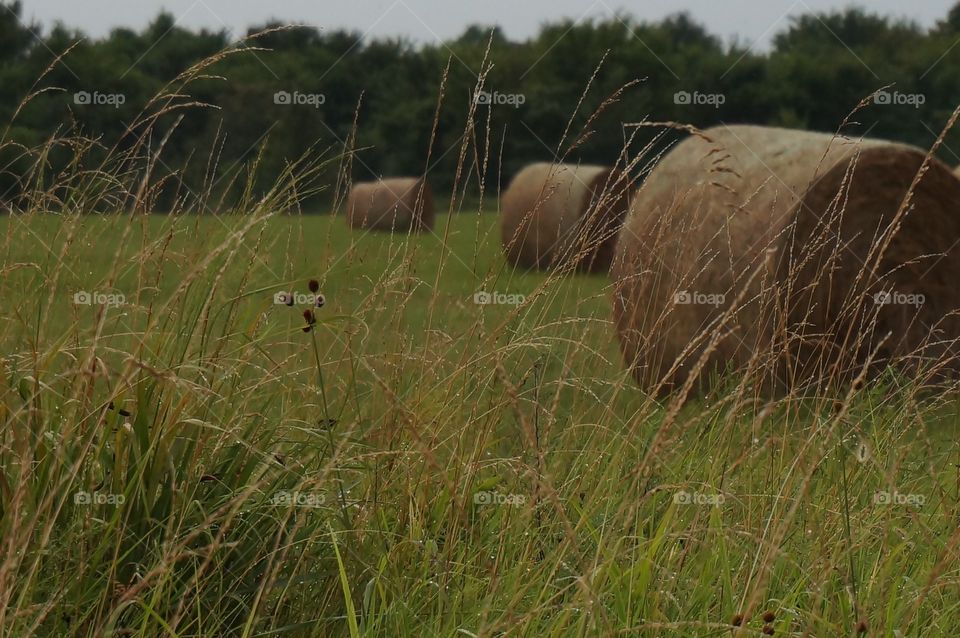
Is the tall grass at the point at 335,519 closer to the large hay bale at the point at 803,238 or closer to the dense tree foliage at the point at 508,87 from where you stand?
the large hay bale at the point at 803,238

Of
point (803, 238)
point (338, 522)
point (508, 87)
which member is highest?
point (508, 87)

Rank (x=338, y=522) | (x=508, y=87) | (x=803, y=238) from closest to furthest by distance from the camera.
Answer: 1. (x=338, y=522)
2. (x=803, y=238)
3. (x=508, y=87)

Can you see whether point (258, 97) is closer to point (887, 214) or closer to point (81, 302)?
point (887, 214)

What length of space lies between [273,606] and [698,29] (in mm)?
41163

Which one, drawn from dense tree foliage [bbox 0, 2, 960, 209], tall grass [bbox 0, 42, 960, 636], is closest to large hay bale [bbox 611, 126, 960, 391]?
tall grass [bbox 0, 42, 960, 636]

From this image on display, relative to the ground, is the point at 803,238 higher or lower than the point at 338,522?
higher

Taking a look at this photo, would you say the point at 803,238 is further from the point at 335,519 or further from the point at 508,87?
the point at 508,87

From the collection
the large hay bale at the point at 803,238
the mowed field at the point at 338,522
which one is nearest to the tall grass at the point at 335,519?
the mowed field at the point at 338,522

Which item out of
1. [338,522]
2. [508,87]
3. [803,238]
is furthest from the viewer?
[508,87]

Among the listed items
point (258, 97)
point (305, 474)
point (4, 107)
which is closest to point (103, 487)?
point (305, 474)

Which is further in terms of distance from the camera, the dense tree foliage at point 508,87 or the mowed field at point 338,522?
the dense tree foliage at point 508,87

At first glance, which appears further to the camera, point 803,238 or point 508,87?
point 508,87

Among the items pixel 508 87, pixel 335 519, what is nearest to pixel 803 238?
pixel 335 519

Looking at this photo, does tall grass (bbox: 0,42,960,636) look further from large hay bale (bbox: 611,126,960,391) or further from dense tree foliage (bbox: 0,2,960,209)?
dense tree foliage (bbox: 0,2,960,209)
